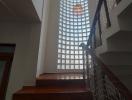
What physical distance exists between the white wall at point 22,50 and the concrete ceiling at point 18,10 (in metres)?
0.24

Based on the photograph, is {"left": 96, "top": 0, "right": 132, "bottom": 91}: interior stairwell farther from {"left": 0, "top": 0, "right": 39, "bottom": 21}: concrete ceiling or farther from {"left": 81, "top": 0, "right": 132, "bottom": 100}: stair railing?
{"left": 0, "top": 0, "right": 39, "bottom": 21}: concrete ceiling

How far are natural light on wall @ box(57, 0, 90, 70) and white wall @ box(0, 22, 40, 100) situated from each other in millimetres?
1550

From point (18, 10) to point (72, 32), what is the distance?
98.4 inches

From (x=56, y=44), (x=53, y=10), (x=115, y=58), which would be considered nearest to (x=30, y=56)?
(x=56, y=44)

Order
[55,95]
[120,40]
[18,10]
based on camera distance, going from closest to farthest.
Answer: [120,40] < [55,95] < [18,10]

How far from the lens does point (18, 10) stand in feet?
8.62

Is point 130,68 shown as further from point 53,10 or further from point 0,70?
point 53,10

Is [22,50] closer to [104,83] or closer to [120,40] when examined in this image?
[104,83]

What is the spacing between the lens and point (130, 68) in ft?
6.84

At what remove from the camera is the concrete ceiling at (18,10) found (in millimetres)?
2329

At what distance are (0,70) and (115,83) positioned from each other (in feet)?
9.70

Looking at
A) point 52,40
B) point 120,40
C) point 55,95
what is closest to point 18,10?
point 52,40

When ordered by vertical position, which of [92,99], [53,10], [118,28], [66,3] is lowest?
Result: [92,99]

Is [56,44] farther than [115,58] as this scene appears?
Yes
